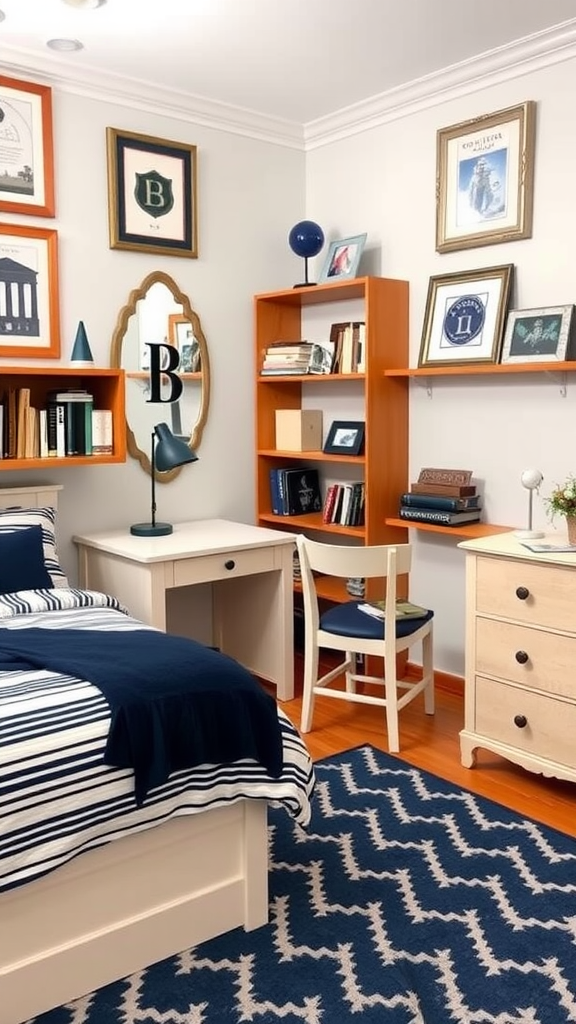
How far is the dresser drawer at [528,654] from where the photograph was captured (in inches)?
106

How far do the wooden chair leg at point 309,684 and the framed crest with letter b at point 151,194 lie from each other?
1860 mm

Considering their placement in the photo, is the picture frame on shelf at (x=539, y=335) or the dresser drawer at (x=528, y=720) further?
the picture frame on shelf at (x=539, y=335)

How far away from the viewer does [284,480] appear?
13.8ft

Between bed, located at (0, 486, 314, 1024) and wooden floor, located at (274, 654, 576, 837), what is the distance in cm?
92

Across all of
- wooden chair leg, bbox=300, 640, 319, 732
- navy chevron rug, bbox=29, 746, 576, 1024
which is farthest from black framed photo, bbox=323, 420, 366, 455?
navy chevron rug, bbox=29, 746, 576, 1024

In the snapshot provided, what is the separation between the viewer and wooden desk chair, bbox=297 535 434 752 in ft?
9.99

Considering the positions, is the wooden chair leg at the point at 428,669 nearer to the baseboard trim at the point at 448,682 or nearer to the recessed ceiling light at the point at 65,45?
the baseboard trim at the point at 448,682

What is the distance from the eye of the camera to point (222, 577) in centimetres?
338

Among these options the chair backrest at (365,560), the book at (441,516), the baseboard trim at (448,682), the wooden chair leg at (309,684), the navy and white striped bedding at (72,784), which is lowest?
the baseboard trim at (448,682)

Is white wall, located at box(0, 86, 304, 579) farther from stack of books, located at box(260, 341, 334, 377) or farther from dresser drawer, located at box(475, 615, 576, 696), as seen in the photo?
dresser drawer, located at box(475, 615, 576, 696)

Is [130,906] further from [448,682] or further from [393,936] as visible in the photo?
[448,682]

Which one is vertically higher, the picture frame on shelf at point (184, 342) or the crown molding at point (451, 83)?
the crown molding at point (451, 83)

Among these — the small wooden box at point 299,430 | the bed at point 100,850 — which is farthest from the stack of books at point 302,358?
the bed at point 100,850

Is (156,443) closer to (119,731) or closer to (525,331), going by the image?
(525,331)
